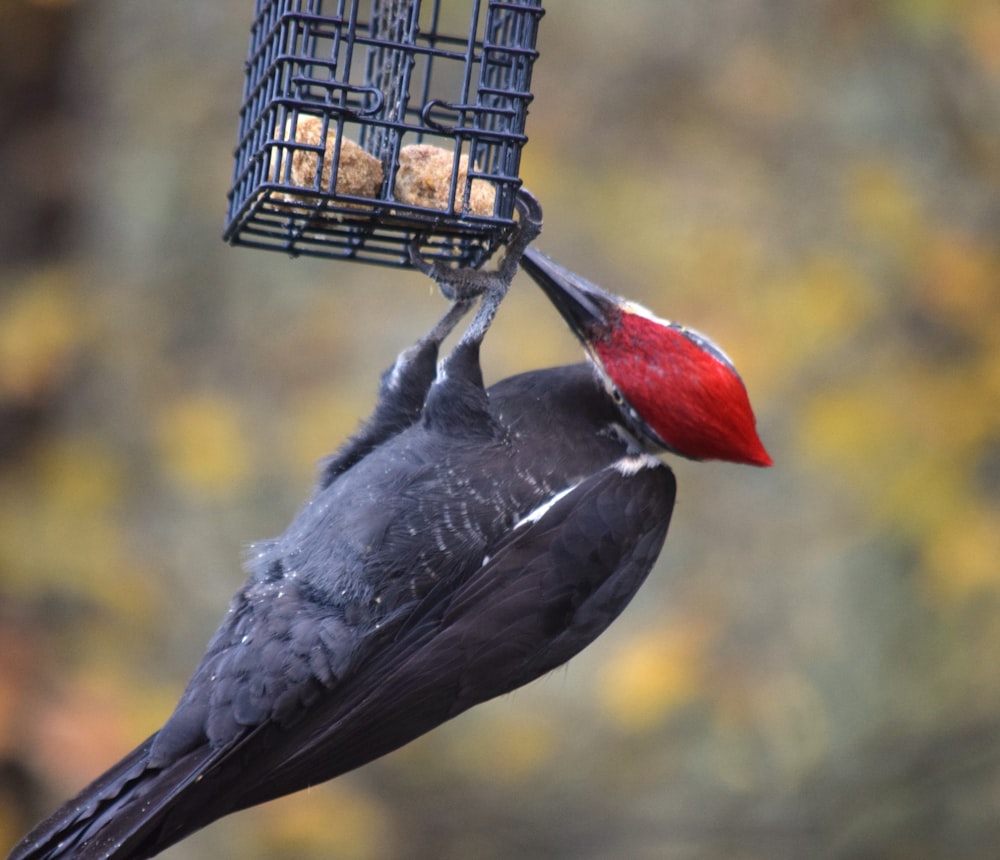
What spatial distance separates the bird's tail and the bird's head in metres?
1.33

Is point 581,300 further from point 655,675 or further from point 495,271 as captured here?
point 655,675

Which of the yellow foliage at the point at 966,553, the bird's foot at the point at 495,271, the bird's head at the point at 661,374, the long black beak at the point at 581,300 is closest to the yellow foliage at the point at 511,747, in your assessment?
the yellow foliage at the point at 966,553

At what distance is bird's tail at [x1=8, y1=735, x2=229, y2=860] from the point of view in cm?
Answer: 283

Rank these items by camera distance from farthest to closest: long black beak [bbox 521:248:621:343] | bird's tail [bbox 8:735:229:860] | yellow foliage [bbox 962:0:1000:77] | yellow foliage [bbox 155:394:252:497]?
yellow foliage [bbox 155:394:252:497] < yellow foliage [bbox 962:0:1000:77] < long black beak [bbox 521:248:621:343] < bird's tail [bbox 8:735:229:860]

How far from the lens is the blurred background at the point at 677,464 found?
5.65m

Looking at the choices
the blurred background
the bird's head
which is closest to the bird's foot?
the bird's head

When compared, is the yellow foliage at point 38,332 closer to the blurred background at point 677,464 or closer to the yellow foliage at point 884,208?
the blurred background at point 677,464

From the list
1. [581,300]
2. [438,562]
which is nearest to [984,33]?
[581,300]

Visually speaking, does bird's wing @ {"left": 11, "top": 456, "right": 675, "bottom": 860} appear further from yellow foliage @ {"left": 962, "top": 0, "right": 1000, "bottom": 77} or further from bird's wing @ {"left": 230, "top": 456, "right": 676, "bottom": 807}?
yellow foliage @ {"left": 962, "top": 0, "right": 1000, "bottom": 77}

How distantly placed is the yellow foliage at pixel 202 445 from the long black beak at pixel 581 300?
9.88 feet

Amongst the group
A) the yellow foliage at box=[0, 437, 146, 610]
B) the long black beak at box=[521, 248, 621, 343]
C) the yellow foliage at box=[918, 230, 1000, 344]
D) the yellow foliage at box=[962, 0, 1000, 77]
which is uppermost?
the yellow foliage at box=[962, 0, 1000, 77]

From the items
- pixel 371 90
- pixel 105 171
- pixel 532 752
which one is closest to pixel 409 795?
pixel 532 752

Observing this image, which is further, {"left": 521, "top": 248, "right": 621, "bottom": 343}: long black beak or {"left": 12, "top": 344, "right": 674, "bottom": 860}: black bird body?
{"left": 521, "top": 248, "right": 621, "bottom": 343}: long black beak

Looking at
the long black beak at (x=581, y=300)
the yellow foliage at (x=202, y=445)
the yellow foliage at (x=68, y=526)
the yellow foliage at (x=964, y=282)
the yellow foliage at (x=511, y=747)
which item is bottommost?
the yellow foliage at (x=511, y=747)
